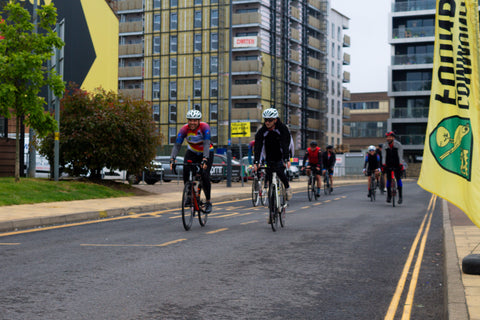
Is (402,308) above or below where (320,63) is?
below

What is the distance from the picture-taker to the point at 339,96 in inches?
3561

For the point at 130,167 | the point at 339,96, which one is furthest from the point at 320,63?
the point at 130,167

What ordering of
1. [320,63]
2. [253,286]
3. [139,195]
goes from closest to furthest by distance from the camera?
[253,286]
[139,195]
[320,63]

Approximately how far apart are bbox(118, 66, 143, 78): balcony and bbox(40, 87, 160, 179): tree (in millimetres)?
55220

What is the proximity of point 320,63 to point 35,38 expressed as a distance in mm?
67539

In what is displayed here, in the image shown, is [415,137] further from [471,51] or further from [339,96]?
[471,51]

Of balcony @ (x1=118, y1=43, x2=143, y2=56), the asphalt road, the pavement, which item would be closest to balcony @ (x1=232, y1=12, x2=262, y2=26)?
balcony @ (x1=118, y1=43, x2=143, y2=56)

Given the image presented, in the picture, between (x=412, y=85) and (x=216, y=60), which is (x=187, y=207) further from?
(x=412, y=85)

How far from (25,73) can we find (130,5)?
6113cm

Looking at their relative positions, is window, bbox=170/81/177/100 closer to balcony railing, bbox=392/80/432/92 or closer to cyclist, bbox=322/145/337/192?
balcony railing, bbox=392/80/432/92

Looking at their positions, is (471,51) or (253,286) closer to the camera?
(471,51)

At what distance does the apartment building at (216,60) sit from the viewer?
7050 cm

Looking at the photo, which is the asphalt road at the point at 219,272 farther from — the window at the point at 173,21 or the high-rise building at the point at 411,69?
the window at the point at 173,21

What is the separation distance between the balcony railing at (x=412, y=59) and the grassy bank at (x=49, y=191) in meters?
55.3
